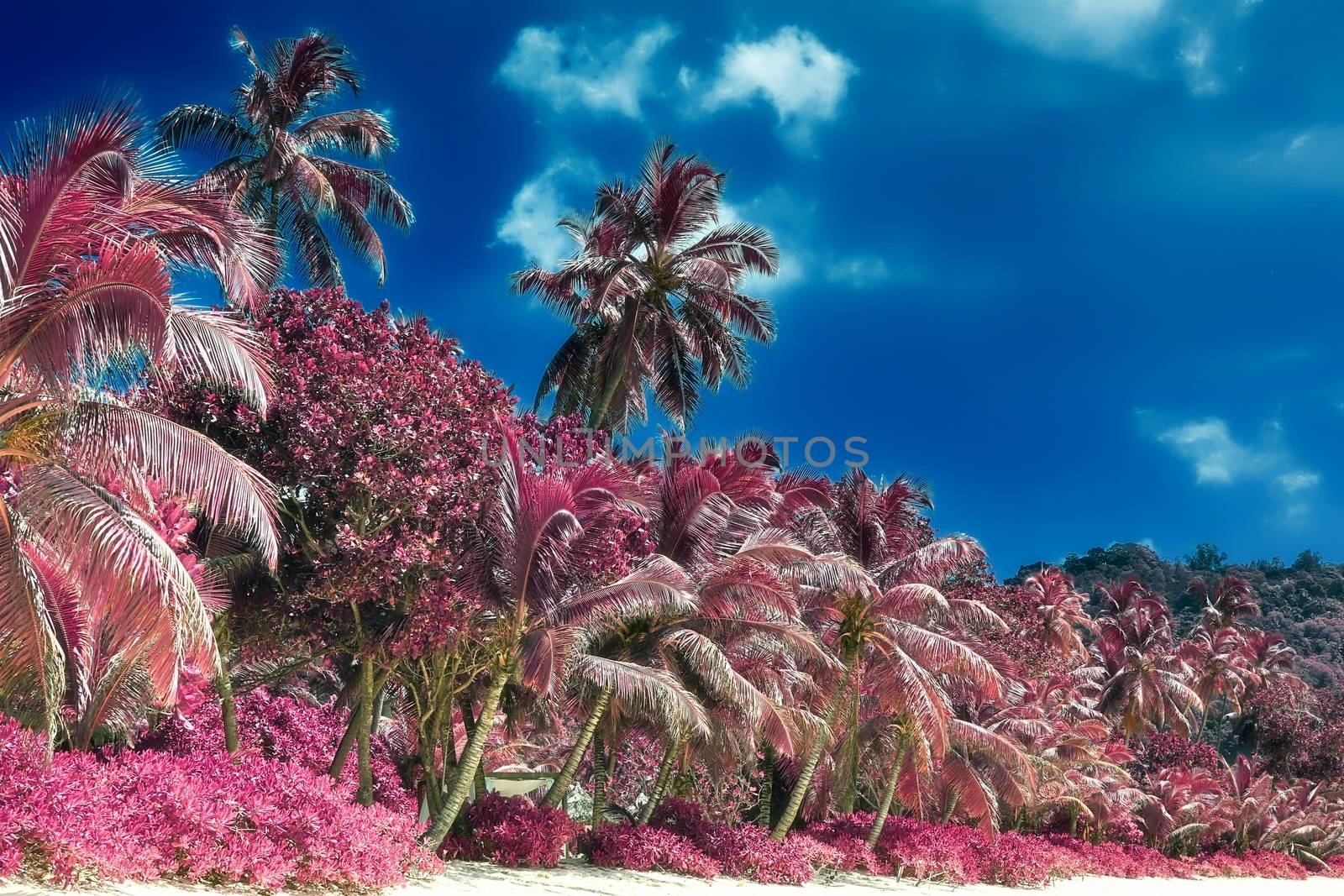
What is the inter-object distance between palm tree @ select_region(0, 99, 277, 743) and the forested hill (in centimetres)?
7190

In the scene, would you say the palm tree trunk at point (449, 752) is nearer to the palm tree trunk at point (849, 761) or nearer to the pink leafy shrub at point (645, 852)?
the pink leafy shrub at point (645, 852)

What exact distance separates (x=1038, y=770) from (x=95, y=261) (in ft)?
80.7

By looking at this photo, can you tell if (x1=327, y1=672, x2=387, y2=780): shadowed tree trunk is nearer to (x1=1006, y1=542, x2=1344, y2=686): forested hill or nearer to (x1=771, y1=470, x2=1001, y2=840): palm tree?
(x1=771, y1=470, x2=1001, y2=840): palm tree

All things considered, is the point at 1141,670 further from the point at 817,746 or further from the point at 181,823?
the point at 181,823

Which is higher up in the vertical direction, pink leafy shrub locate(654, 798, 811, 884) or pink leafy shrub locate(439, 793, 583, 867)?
pink leafy shrub locate(654, 798, 811, 884)

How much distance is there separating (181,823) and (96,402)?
389 centimetres

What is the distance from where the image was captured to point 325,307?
49.6 ft

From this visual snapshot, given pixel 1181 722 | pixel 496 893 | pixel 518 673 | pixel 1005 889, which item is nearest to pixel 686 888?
pixel 496 893

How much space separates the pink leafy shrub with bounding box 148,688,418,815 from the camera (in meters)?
15.7

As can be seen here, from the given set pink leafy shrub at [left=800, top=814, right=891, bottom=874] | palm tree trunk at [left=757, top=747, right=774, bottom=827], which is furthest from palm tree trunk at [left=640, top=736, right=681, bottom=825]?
pink leafy shrub at [left=800, top=814, right=891, bottom=874]

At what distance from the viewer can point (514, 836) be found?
52.0 ft

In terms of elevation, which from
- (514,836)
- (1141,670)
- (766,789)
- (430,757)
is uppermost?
(1141,670)

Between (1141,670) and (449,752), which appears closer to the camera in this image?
(449,752)

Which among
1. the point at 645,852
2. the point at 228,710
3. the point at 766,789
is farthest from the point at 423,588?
the point at 766,789
